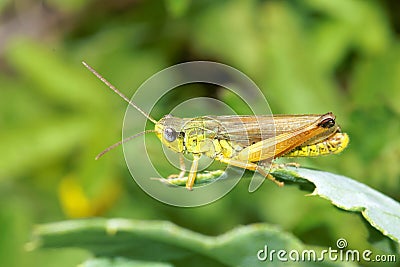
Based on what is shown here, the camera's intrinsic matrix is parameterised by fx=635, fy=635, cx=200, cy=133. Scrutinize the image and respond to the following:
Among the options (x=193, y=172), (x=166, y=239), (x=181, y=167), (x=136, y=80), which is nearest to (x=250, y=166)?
(x=193, y=172)

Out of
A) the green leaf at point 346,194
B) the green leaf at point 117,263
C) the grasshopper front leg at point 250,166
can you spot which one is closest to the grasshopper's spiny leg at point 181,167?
the grasshopper front leg at point 250,166

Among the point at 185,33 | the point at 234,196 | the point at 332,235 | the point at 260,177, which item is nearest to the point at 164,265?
the point at 260,177

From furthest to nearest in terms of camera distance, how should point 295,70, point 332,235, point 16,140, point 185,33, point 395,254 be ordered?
point 185,33
point 16,140
point 295,70
point 332,235
point 395,254

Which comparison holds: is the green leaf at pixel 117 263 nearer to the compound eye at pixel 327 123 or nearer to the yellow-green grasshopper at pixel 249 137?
the yellow-green grasshopper at pixel 249 137

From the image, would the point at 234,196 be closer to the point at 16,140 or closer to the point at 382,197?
the point at 16,140

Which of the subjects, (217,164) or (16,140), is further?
(16,140)

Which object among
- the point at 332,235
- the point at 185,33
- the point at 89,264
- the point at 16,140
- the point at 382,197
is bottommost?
the point at 89,264
